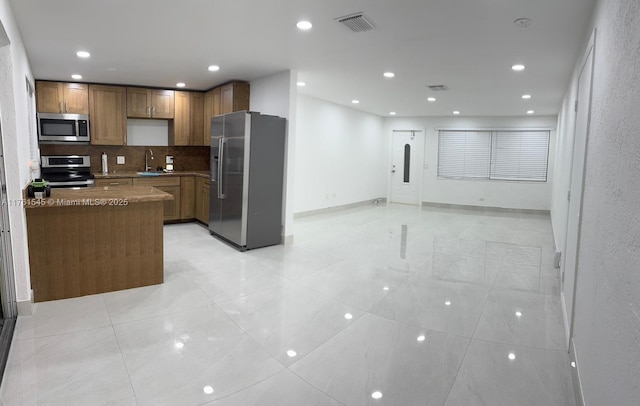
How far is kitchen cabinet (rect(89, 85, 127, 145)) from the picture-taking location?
6184 millimetres

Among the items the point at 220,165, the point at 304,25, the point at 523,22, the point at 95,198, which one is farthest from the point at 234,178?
the point at 523,22

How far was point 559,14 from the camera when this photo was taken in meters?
2.87

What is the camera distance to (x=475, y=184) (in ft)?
31.7

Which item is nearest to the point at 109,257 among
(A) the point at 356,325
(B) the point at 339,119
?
(A) the point at 356,325

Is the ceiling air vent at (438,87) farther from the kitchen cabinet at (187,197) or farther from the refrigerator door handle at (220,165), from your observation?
the kitchen cabinet at (187,197)

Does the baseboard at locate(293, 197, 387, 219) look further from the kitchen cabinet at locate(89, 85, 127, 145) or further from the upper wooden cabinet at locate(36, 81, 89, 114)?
the upper wooden cabinet at locate(36, 81, 89, 114)

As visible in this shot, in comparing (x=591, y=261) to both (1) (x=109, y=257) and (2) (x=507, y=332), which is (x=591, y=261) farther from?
(1) (x=109, y=257)

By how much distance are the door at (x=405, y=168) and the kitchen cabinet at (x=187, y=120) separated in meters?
5.68

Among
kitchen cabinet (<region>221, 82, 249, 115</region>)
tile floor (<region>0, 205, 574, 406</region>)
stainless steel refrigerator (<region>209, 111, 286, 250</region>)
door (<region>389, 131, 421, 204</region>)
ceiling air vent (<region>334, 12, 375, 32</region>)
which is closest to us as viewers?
tile floor (<region>0, 205, 574, 406</region>)

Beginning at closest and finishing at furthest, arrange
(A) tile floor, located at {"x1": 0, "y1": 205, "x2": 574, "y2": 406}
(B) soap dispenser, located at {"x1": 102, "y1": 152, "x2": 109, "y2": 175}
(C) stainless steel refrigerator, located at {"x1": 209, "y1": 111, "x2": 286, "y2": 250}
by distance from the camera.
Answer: (A) tile floor, located at {"x1": 0, "y1": 205, "x2": 574, "y2": 406} < (C) stainless steel refrigerator, located at {"x1": 209, "y1": 111, "x2": 286, "y2": 250} < (B) soap dispenser, located at {"x1": 102, "y1": 152, "x2": 109, "y2": 175}

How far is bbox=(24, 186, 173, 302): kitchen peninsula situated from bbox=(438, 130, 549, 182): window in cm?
809

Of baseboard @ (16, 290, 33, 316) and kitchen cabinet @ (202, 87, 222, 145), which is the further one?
kitchen cabinet @ (202, 87, 222, 145)

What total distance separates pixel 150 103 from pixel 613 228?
6801 mm

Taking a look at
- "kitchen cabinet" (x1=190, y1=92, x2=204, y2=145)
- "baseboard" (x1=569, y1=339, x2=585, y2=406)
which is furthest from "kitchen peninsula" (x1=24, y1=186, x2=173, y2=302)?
"baseboard" (x1=569, y1=339, x2=585, y2=406)
